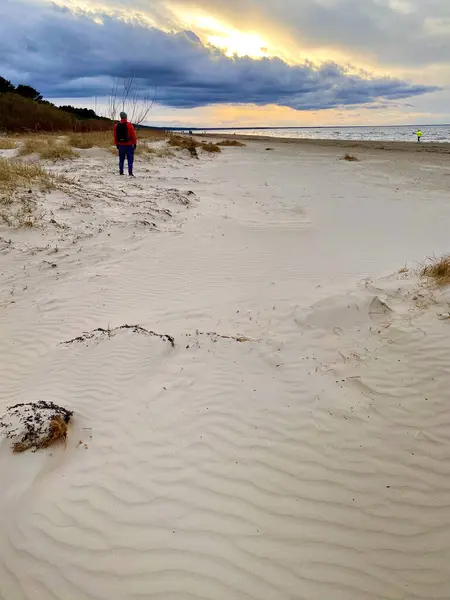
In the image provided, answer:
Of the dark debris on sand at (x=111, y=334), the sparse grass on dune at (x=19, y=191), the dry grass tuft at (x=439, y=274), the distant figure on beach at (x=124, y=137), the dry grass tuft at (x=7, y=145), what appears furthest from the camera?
the dry grass tuft at (x=7, y=145)

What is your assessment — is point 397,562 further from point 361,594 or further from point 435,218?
point 435,218

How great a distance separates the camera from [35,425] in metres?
3.02

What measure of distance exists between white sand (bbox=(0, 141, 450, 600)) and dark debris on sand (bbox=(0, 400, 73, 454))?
0.08m

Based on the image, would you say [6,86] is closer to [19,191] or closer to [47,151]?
[47,151]

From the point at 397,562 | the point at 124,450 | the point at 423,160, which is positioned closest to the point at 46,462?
the point at 124,450

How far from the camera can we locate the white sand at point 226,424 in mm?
2201

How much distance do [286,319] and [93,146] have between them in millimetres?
15688

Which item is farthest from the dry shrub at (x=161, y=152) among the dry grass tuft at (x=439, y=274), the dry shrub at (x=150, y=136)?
the dry grass tuft at (x=439, y=274)

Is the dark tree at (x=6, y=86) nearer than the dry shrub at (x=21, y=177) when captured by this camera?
No

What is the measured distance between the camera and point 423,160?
874 inches

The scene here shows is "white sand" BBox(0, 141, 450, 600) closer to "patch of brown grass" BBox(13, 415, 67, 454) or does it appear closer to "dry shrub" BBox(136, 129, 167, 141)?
"patch of brown grass" BBox(13, 415, 67, 454)

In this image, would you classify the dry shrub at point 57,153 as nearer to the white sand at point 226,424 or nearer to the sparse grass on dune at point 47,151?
the sparse grass on dune at point 47,151

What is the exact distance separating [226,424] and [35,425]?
1.46 meters

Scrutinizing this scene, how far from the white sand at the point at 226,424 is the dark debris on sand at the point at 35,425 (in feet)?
0.26
